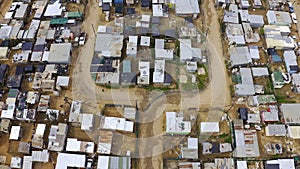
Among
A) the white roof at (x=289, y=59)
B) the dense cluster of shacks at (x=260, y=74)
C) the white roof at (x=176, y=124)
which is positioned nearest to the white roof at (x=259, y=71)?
the dense cluster of shacks at (x=260, y=74)

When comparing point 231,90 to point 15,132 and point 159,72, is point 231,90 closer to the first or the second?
point 159,72

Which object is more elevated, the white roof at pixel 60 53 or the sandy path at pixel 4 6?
the sandy path at pixel 4 6

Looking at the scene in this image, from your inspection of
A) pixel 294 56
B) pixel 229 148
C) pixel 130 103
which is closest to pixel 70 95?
pixel 130 103

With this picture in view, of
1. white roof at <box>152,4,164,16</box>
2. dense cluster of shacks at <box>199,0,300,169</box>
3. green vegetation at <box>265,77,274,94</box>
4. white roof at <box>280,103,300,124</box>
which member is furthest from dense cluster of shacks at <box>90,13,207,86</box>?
white roof at <box>280,103,300,124</box>

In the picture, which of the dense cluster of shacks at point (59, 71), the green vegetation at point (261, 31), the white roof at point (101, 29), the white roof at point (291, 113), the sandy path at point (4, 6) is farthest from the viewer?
the sandy path at point (4, 6)

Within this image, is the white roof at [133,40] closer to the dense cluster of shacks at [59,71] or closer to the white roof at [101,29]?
the dense cluster of shacks at [59,71]
